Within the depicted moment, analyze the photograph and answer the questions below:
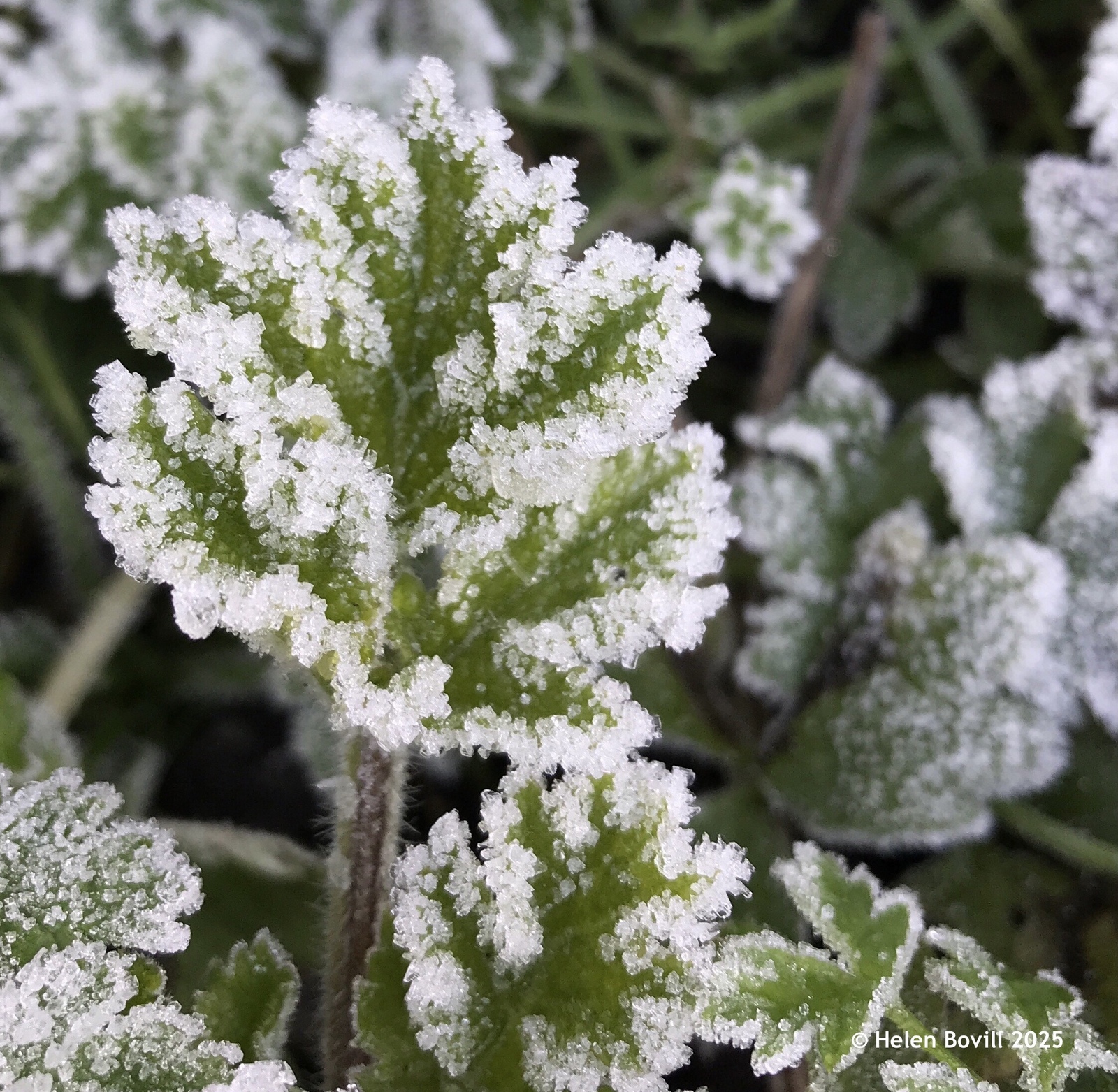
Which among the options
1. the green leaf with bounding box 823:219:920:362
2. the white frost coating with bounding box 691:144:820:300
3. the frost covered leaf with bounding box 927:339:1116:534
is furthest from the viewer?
the green leaf with bounding box 823:219:920:362

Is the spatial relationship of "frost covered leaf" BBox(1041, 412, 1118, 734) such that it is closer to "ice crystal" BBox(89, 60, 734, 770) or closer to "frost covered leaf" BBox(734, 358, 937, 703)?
"frost covered leaf" BBox(734, 358, 937, 703)

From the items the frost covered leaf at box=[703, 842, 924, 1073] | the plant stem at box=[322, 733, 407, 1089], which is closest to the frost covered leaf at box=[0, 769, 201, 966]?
the plant stem at box=[322, 733, 407, 1089]

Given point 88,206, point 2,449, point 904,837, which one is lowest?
point 2,449

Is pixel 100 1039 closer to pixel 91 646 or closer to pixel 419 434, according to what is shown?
pixel 419 434

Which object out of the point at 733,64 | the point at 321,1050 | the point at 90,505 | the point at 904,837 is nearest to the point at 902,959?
the point at 904,837

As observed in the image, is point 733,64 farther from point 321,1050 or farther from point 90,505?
point 321,1050

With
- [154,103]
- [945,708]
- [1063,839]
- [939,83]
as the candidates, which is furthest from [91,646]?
[939,83]
